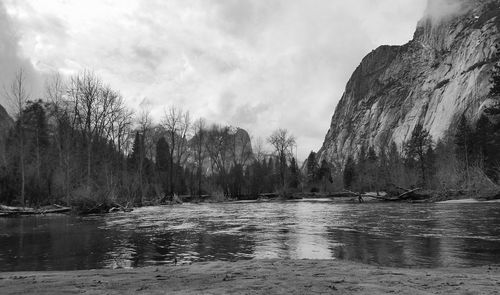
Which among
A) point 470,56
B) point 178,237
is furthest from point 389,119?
point 178,237

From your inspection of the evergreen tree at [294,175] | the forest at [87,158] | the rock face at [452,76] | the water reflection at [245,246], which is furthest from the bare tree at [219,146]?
the rock face at [452,76]

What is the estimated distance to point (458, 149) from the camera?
75.3m

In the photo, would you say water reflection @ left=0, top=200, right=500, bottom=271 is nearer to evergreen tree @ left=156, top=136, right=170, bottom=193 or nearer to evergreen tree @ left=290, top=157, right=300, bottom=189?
evergreen tree @ left=156, top=136, right=170, bottom=193

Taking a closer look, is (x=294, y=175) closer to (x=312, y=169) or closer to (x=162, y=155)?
(x=312, y=169)

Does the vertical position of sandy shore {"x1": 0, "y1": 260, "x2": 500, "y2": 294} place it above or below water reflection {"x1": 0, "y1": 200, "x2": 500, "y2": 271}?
above

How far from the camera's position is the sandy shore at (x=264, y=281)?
6.00 meters

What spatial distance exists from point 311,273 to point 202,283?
2.20 metres

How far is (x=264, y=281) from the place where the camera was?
6.83 meters

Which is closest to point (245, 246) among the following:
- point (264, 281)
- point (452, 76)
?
point (264, 281)

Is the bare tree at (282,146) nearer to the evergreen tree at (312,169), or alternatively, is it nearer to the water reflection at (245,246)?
the evergreen tree at (312,169)

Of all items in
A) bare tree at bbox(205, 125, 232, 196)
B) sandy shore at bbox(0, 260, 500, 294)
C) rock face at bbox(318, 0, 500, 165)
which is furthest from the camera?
rock face at bbox(318, 0, 500, 165)

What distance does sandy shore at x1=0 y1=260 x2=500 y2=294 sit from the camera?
600 centimetres

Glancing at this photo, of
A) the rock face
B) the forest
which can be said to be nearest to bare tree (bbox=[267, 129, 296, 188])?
the forest

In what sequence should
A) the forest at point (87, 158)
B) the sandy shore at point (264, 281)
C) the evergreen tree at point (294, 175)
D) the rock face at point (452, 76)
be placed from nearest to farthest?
the sandy shore at point (264, 281) < the forest at point (87, 158) < the evergreen tree at point (294, 175) < the rock face at point (452, 76)
